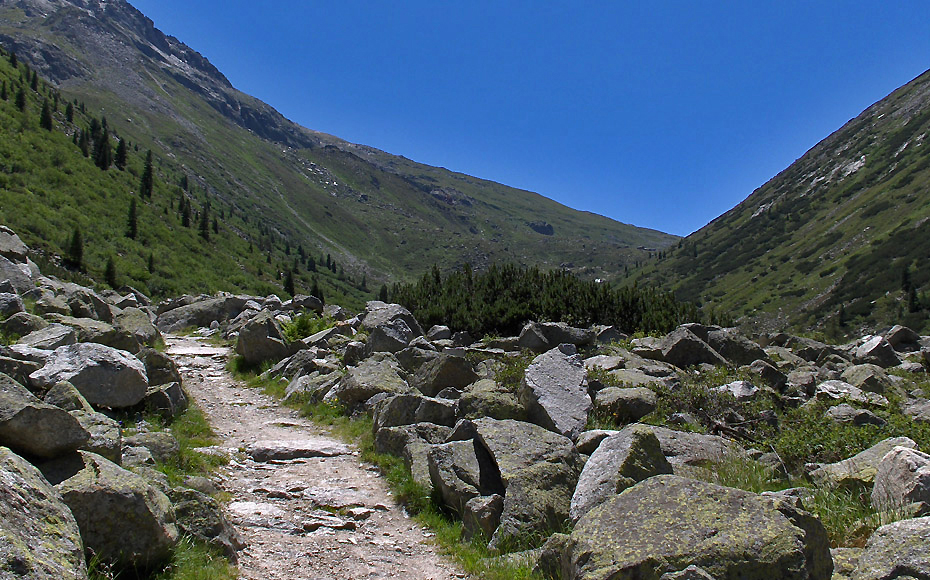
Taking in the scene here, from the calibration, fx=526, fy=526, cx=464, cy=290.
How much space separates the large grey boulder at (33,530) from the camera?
10.0ft

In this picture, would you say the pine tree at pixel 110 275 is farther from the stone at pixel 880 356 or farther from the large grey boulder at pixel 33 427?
the stone at pixel 880 356

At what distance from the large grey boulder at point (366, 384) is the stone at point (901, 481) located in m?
8.17

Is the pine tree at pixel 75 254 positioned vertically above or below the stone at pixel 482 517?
above

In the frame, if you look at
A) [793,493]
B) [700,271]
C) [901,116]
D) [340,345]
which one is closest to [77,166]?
[340,345]

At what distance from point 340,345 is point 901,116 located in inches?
8976

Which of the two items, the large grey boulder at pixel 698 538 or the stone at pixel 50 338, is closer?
the large grey boulder at pixel 698 538

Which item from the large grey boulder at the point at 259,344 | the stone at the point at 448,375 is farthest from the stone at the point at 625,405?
the large grey boulder at the point at 259,344

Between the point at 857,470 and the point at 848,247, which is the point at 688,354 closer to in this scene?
the point at 857,470

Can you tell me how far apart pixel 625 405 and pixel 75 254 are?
1663 inches

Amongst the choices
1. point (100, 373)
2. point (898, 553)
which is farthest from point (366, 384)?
point (898, 553)

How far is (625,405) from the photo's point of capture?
10078mm

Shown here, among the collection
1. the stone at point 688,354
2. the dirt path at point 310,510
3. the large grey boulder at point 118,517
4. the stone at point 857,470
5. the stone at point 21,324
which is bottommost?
the dirt path at point 310,510

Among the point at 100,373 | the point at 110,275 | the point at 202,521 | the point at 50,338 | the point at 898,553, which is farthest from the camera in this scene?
the point at 110,275

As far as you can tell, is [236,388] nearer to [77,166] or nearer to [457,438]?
[457,438]
